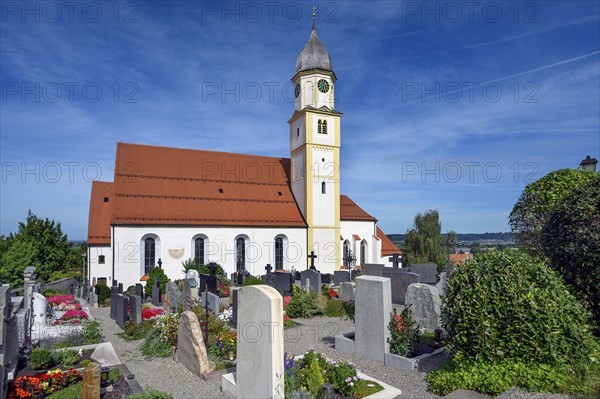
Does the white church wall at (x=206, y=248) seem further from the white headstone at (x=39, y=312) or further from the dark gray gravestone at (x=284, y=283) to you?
the white headstone at (x=39, y=312)

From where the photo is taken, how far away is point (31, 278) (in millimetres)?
12867

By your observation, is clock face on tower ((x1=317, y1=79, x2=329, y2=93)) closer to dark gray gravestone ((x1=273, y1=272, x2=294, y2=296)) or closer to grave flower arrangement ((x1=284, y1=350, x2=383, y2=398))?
dark gray gravestone ((x1=273, y1=272, x2=294, y2=296))

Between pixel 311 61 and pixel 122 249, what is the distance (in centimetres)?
1701

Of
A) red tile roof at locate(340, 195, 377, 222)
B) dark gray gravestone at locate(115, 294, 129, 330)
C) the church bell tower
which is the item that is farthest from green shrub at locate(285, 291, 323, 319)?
red tile roof at locate(340, 195, 377, 222)

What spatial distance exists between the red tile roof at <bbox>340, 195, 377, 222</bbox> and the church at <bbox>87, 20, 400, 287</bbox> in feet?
0.33

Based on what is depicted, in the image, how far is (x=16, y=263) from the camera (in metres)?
21.9

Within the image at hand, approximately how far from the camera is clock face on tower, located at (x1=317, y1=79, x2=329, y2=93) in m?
25.1

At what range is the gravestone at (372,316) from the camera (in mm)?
7766

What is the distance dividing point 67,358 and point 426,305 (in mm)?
9373

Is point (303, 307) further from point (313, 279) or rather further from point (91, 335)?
point (91, 335)

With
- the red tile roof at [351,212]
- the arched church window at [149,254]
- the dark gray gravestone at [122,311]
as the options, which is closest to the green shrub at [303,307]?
the dark gray gravestone at [122,311]

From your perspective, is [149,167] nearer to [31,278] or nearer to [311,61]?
[31,278]

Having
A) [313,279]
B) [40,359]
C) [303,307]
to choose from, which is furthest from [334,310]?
[40,359]

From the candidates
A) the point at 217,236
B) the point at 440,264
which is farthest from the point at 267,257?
the point at 440,264
